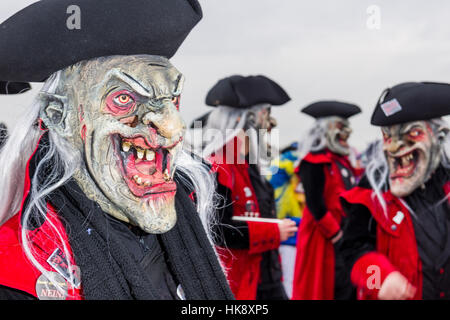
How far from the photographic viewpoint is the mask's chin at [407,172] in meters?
3.54

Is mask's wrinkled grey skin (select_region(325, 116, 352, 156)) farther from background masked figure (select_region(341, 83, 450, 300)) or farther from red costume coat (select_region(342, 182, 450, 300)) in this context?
red costume coat (select_region(342, 182, 450, 300))

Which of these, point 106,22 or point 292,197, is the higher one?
point 106,22

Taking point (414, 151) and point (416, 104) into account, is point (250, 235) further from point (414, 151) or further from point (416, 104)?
point (416, 104)

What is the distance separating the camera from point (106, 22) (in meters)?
1.67

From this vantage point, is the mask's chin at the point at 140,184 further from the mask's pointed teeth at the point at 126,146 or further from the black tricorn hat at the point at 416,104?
the black tricorn hat at the point at 416,104

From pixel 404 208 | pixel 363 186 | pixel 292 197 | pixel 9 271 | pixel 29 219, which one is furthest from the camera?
pixel 292 197

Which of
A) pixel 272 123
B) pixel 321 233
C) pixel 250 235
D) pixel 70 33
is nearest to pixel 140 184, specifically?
pixel 70 33

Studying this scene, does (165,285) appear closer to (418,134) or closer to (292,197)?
(418,134)

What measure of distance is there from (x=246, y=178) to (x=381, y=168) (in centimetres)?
103

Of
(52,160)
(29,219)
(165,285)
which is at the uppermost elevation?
(52,160)

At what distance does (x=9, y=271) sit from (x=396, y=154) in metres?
2.60

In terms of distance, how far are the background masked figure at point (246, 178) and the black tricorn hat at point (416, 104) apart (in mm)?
1079

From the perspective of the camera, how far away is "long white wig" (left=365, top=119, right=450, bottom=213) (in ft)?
11.7

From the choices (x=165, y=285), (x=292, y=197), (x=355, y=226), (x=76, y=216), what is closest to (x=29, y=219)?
(x=76, y=216)
